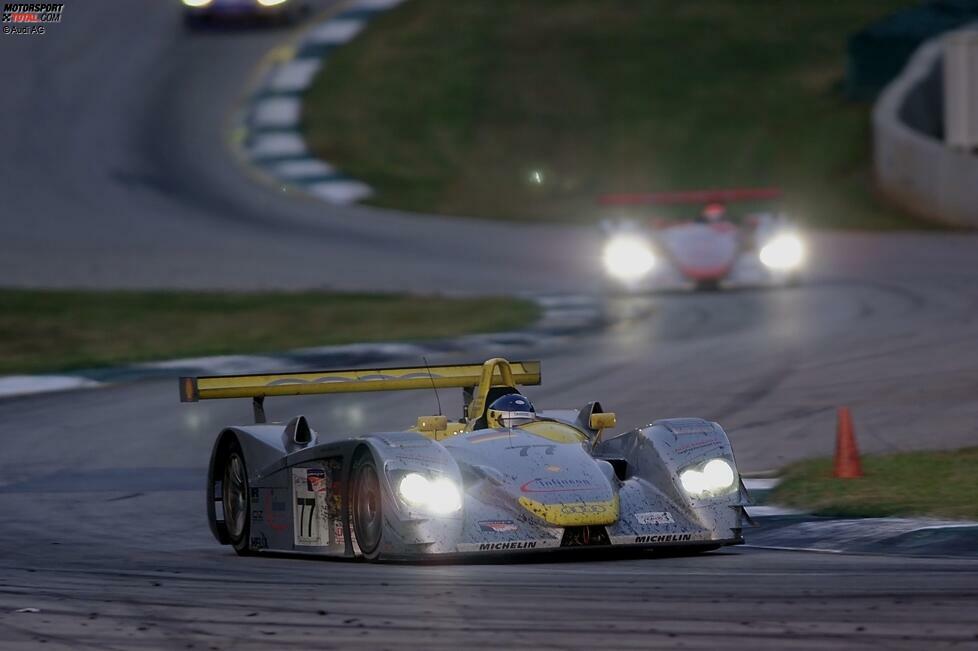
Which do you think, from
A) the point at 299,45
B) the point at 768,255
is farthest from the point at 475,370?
the point at 299,45

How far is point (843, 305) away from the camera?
70.2 ft

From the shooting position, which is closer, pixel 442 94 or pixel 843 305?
pixel 843 305

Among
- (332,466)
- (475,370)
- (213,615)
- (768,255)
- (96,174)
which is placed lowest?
(213,615)

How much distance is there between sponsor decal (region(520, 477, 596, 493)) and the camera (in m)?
8.48

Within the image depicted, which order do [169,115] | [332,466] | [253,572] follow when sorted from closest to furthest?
[253,572], [332,466], [169,115]

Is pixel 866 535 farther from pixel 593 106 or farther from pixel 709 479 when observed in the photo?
pixel 593 106

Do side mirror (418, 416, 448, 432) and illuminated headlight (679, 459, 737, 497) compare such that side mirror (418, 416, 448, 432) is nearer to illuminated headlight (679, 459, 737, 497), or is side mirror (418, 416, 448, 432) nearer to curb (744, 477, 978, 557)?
illuminated headlight (679, 459, 737, 497)

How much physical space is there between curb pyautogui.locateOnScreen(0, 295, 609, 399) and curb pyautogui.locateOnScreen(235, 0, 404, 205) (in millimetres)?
12450

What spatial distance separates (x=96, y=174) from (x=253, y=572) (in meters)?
24.4

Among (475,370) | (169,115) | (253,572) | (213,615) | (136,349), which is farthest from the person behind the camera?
(169,115)

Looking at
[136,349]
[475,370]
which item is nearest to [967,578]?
[475,370]

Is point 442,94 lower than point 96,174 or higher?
higher

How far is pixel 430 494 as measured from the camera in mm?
8367

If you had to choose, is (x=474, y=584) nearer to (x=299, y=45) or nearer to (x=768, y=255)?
(x=768, y=255)
